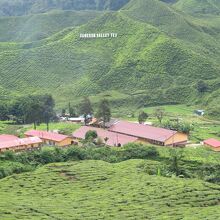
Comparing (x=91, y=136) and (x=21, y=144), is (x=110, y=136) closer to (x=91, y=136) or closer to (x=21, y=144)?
(x=91, y=136)

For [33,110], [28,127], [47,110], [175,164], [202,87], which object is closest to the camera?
[175,164]

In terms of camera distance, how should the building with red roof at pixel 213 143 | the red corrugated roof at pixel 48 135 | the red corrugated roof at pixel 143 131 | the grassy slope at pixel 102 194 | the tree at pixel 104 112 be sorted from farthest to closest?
1. the tree at pixel 104 112
2. the red corrugated roof at pixel 143 131
3. the red corrugated roof at pixel 48 135
4. the building with red roof at pixel 213 143
5. the grassy slope at pixel 102 194

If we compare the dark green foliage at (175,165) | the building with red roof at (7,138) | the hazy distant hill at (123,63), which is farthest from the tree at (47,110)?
the dark green foliage at (175,165)

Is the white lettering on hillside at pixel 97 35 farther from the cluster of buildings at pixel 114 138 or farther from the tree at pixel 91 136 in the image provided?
→ the tree at pixel 91 136

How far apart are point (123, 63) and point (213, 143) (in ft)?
217

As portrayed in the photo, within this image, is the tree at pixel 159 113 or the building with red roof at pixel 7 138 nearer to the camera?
the building with red roof at pixel 7 138

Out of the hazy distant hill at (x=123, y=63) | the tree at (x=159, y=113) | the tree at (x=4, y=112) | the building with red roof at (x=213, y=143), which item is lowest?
the building with red roof at (x=213, y=143)

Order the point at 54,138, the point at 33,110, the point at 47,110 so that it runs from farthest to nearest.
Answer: the point at 47,110 → the point at 33,110 → the point at 54,138

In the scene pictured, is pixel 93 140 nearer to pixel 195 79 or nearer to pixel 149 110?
pixel 149 110

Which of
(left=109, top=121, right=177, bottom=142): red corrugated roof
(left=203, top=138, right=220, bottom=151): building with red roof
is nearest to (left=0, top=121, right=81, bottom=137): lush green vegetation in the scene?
(left=109, top=121, right=177, bottom=142): red corrugated roof

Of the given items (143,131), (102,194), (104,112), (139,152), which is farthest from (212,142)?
(102,194)

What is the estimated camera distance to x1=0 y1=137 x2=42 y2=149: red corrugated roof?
3664 inches

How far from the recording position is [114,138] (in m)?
103

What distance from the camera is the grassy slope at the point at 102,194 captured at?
5706 centimetres
